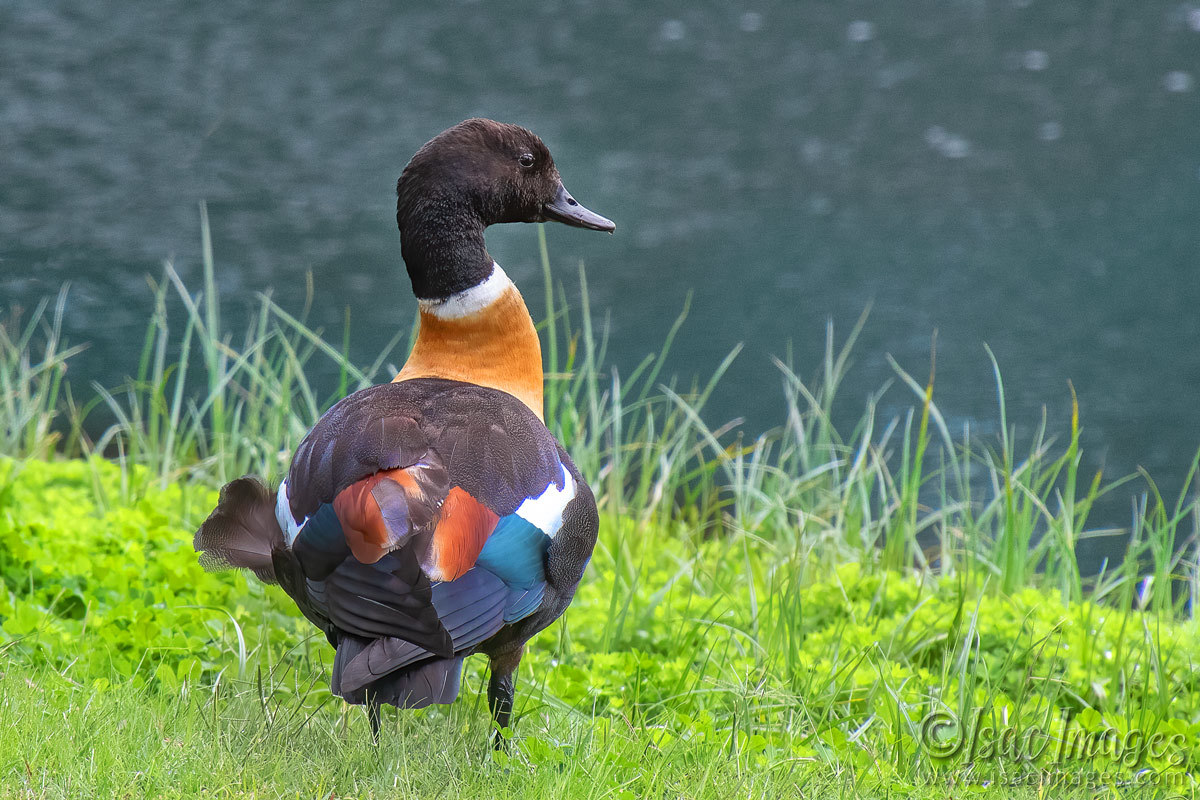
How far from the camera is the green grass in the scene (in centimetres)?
257

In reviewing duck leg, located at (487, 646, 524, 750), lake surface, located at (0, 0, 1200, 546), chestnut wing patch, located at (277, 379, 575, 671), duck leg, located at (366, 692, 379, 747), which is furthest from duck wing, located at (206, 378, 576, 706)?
lake surface, located at (0, 0, 1200, 546)

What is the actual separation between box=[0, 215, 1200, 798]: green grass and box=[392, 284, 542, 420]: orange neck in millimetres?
841

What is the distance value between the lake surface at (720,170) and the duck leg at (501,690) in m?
5.81

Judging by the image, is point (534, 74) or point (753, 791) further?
point (534, 74)

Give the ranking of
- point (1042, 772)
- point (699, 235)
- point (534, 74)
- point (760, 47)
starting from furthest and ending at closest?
1. point (760, 47)
2. point (534, 74)
3. point (699, 235)
4. point (1042, 772)

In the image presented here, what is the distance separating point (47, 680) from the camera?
9.70ft

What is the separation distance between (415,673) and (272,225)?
815 cm

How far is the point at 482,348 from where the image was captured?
3234 millimetres

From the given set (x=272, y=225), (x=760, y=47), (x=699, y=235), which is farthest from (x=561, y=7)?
(x=272, y=225)

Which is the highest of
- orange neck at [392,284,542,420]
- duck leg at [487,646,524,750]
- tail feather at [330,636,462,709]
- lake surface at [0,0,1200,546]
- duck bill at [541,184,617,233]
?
duck bill at [541,184,617,233]

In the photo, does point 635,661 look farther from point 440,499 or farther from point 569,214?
point 569,214

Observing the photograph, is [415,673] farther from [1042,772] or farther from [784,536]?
[784,536]

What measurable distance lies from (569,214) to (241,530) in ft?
4.67

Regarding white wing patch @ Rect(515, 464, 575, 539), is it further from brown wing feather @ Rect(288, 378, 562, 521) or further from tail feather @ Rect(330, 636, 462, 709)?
tail feather @ Rect(330, 636, 462, 709)
